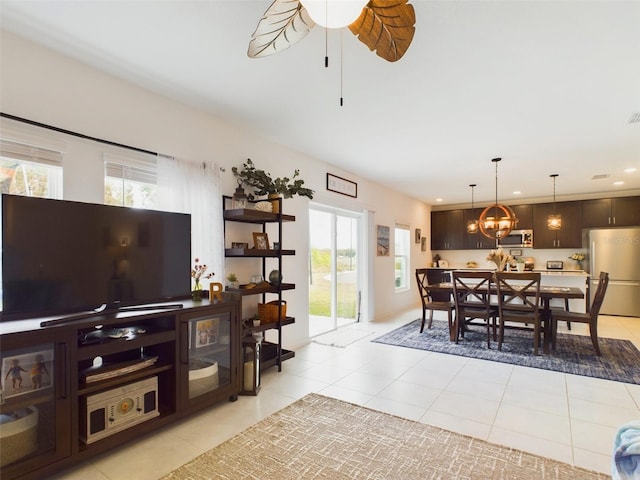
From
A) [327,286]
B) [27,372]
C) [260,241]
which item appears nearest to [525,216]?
[327,286]

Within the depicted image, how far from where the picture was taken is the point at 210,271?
3.11 metres

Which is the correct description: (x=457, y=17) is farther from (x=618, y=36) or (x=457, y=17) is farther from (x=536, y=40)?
(x=618, y=36)

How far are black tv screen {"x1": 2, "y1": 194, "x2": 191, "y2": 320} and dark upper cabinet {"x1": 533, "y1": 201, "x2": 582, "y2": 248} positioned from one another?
25.4 feet

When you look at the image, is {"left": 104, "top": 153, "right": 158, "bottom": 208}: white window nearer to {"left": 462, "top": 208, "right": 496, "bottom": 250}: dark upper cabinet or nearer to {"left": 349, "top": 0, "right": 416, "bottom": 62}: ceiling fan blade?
{"left": 349, "top": 0, "right": 416, "bottom": 62}: ceiling fan blade

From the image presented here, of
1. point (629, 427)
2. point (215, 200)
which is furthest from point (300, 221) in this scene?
point (629, 427)

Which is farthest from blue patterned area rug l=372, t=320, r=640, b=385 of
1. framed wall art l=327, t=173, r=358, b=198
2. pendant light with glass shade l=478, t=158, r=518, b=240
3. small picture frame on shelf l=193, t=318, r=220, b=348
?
small picture frame on shelf l=193, t=318, r=220, b=348

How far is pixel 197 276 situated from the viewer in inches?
114

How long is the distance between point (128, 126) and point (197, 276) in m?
1.28

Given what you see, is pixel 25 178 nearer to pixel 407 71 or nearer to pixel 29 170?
pixel 29 170

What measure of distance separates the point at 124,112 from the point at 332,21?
2.05 meters

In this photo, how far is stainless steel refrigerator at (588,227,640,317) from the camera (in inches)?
251

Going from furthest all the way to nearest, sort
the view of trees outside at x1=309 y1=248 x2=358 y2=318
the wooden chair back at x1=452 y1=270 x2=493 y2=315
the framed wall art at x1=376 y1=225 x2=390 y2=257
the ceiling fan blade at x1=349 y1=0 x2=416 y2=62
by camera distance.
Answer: the framed wall art at x1=376 y1=225 x2=390 y2=257, the view of trees outside at x1=309 y1=248 x2=358 y2=318, the wooden chair back at x1=452 y1=270 x2=493 y2=315, the ceiling fan blade at x1=349 y1=0 x2=416 y2=62

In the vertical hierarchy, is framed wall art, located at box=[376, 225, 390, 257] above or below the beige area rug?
above

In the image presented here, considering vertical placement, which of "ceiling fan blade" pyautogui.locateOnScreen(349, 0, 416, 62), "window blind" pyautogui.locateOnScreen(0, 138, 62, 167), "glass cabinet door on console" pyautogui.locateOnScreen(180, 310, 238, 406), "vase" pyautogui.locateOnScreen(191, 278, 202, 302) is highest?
"ceiling fan blade" pyautogui.locateOnScreen(349, 0, 416, 62)
